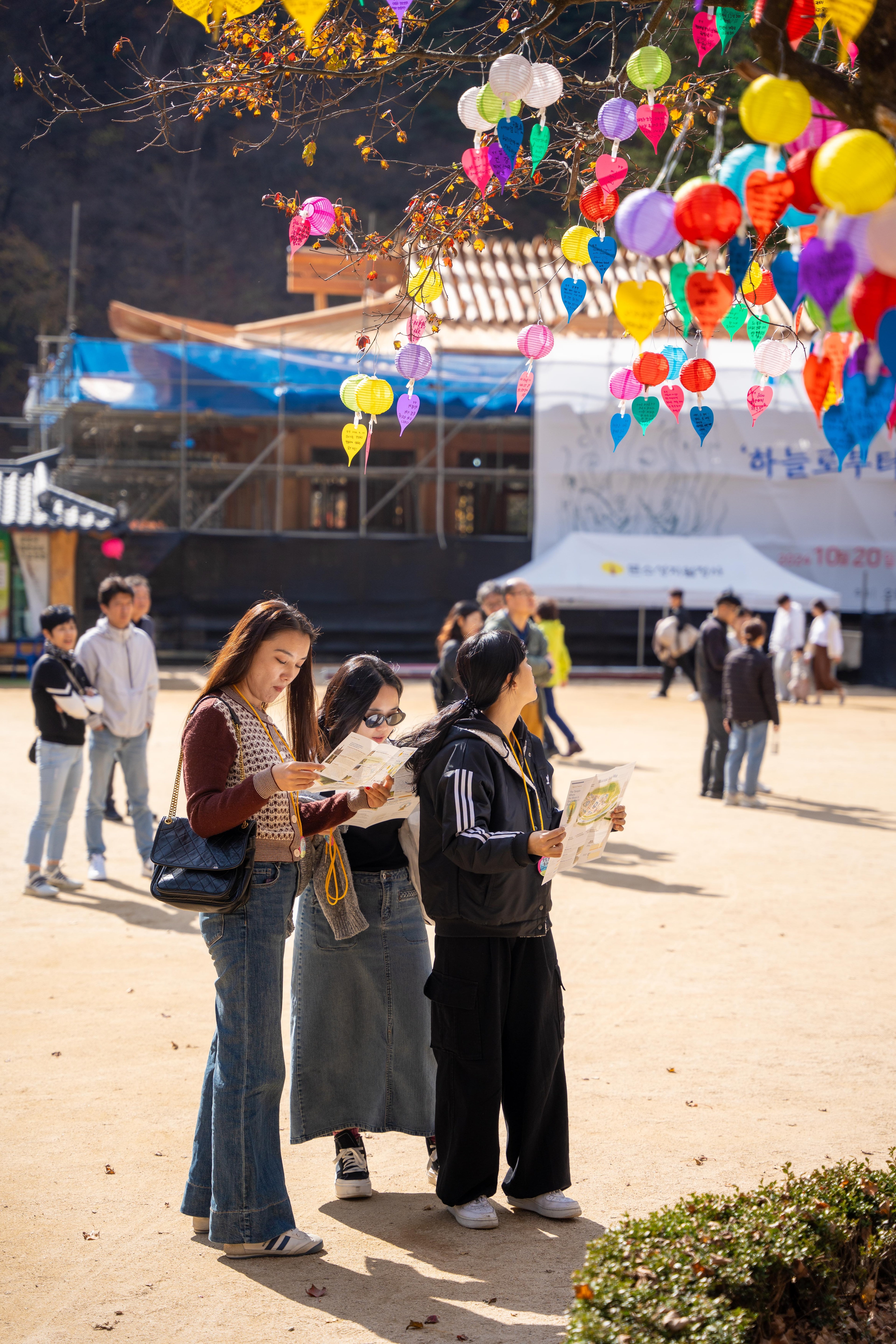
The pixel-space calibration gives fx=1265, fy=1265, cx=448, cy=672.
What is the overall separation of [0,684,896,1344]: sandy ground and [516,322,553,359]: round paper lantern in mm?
2839

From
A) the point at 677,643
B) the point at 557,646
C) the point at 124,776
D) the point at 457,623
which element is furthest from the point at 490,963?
the point at 677,643

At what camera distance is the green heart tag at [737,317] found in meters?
3.95

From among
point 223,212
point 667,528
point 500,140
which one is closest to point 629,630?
point 667,528

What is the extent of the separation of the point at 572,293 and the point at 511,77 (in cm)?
73

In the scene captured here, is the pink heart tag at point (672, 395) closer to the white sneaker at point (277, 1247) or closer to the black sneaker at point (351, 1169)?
the black sneaker at point (351, 1169)

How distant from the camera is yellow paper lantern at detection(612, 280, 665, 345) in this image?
118 inches

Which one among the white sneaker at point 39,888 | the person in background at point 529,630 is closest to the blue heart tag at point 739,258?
the person in background at point 529,630

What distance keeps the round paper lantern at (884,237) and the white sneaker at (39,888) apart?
Answer: 21.7 feet

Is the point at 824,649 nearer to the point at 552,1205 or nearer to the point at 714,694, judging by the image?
the point at 714,694

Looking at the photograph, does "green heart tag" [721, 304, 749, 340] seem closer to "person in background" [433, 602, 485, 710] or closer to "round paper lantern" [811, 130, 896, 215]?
"round paper lantern" [811, 130, 896, 215]

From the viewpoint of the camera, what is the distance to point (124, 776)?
8.20 metres

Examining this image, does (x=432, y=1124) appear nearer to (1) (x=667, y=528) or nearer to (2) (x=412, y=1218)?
(2) (x=412, y=1218)

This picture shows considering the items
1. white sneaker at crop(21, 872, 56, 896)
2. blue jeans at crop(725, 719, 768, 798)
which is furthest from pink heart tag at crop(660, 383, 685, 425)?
blue jeans at crop(725, 719, 768, 798)

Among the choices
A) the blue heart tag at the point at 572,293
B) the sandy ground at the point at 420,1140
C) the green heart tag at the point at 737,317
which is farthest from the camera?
the blue heart tag at the point at 572,293
